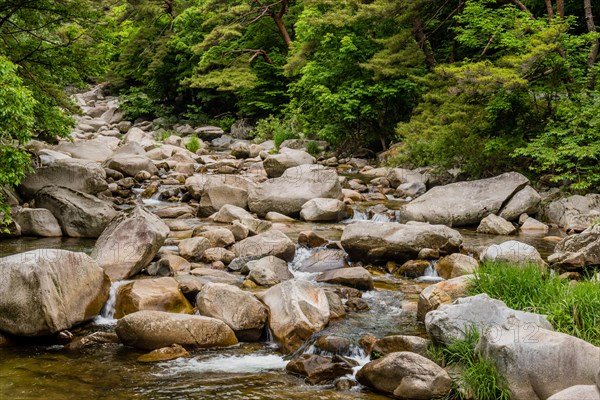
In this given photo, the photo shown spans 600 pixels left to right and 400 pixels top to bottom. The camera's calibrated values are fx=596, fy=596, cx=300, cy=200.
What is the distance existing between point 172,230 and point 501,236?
6922 millimetres

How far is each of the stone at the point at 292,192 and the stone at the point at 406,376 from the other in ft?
28.3

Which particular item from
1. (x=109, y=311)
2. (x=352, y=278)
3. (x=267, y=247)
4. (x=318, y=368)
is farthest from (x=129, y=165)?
(x=318, y=368)

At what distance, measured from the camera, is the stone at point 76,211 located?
39.4 feet

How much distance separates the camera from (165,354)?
A: 6.51m

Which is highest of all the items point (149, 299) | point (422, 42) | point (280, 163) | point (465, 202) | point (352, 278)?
point (422, 42)

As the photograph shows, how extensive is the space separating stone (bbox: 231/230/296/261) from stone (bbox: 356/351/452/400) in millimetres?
4442

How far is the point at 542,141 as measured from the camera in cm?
1394

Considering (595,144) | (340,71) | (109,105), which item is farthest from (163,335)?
(109,105)

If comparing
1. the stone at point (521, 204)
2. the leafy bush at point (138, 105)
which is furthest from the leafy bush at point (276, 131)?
the stone at point (521, 204)

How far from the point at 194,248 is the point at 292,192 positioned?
4.58 meters

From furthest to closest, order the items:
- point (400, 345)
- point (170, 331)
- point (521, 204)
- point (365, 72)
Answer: point (365, 72)
point (521, 204)
point (170, 331)
point (400, 345)

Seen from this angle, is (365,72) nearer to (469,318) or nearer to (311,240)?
(311,240)

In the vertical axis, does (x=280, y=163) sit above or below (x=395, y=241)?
above

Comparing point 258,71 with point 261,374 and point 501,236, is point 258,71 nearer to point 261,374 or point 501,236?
point 501,236
